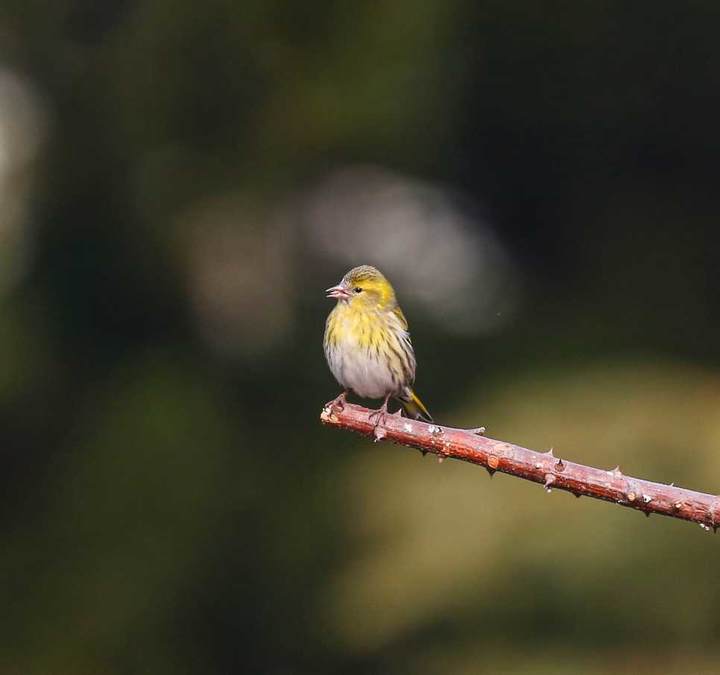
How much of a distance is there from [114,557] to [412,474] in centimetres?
299

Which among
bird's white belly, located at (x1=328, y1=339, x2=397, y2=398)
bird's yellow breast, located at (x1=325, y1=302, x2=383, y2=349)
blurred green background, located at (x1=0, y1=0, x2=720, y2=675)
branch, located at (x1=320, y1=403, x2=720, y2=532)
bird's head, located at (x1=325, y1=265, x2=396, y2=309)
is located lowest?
branch, located at (x1=320, y1=403, x2=720, y2=532)

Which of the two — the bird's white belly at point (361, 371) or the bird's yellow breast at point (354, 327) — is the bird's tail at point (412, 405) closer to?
the bird's white belly at point (361, 371)

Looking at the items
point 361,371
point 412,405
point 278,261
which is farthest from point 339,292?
point 278,261

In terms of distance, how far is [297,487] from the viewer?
1178 centimetres

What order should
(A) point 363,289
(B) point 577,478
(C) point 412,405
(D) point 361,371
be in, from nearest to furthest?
(B) point 577,478 < (D) point 361,371 < (A) point 363,289 < (C) point 412,405

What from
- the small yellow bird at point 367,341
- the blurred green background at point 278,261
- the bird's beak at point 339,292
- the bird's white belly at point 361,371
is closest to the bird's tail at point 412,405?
the small yellow bird at point 367,341

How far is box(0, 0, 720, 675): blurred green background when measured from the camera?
1107 centimetres

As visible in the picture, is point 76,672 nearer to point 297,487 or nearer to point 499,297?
point 297,487

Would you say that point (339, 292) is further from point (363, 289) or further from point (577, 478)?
point (577, 478)

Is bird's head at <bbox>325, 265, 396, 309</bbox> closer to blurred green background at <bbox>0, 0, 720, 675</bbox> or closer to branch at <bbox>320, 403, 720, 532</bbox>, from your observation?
branch at <bbox>320, 403, 720, 532</bbox>

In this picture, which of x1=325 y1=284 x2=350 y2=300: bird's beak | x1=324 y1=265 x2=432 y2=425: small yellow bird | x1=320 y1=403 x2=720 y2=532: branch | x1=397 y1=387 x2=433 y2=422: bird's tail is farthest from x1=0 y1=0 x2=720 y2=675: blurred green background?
x1=320 y1=403 x2=720 y2=532: branch

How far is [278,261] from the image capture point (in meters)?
11.5

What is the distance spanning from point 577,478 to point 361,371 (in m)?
2.18

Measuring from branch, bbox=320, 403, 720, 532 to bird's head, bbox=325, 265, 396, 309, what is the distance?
1.98 metres
